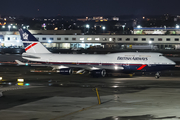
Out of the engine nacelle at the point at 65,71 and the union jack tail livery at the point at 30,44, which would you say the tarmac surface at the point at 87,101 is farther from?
the union jack tail livery at the point at 30,44

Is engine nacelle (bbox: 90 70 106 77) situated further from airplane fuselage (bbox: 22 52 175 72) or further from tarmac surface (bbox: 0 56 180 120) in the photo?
tarmac surface (bbox: 0 56 180 120)

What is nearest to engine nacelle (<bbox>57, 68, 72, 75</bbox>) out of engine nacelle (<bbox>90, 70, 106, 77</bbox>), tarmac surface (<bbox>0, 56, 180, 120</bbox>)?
engine nacelle (<bbox>90, 70, 106, 77</bbox>)

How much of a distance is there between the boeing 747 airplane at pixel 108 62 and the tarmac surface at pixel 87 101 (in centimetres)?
807

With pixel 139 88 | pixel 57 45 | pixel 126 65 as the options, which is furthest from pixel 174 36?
pixel 139 88

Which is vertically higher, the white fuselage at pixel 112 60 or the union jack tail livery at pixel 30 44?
the union jack tail livery at pixel 30 44

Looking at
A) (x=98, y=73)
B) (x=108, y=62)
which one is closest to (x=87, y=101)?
(x=98, y=73)

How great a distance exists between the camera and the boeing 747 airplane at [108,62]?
47781 mm

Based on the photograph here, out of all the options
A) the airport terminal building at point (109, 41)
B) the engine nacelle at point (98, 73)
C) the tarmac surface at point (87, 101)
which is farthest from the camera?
the airport terminal building at point (109, 41)

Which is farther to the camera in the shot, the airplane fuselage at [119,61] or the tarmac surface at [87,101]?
the airplane fuselage at [119,61]

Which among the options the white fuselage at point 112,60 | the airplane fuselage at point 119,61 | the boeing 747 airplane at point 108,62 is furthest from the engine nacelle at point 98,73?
the white fuselage at point 112,60

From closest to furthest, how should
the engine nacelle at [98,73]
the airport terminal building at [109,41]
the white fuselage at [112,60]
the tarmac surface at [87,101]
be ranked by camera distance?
1. the tarmac surface at [87,101]
2. the engine nacelle at [98,73]
3. the white fuselage at [112,60]
4. the airport terminal building at [109,41]

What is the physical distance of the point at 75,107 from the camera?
25.6 m

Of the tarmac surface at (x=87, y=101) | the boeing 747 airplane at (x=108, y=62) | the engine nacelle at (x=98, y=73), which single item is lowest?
the tarmac surface at (x=87, y=101)

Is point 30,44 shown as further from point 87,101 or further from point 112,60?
point 87,101
